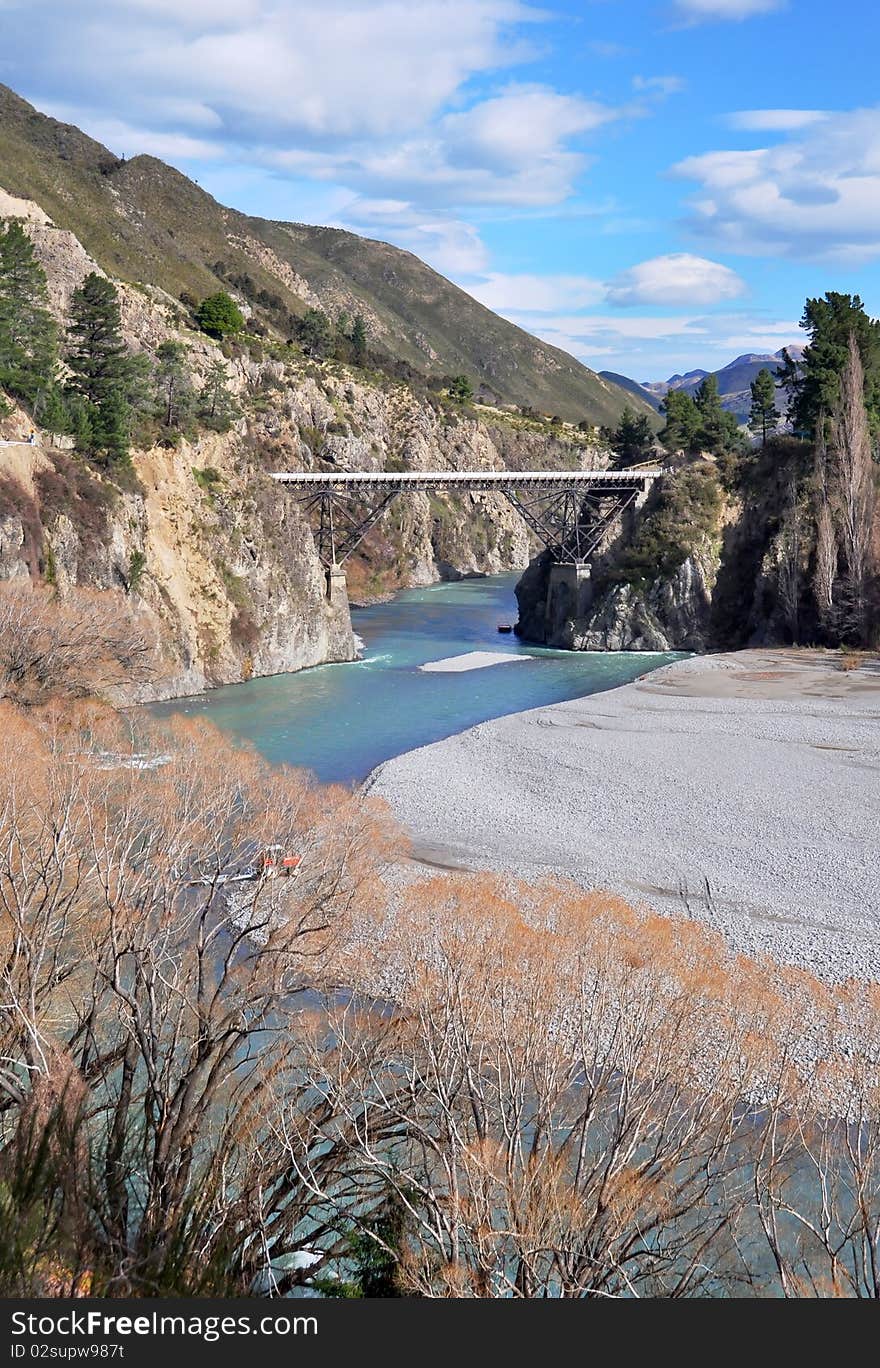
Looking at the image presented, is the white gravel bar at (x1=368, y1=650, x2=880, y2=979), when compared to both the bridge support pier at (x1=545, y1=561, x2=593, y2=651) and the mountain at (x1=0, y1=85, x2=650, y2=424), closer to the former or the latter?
the bridge support pier at (x1=545, y1=561, x2=593, y2=651)

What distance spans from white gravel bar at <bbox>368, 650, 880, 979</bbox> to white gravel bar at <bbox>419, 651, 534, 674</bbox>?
11753 mm

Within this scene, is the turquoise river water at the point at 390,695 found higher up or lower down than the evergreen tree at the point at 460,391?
lower down

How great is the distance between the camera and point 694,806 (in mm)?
31266

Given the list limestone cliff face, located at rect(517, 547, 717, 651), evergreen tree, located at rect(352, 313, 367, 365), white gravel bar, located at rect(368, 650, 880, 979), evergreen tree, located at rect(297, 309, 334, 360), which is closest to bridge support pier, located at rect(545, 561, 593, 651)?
limestone cliff face, located at rect(517, 547, 717, 651)

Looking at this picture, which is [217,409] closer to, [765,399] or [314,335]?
[765,399]

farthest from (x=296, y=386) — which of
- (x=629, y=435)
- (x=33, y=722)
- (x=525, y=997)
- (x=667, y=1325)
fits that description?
(x=667, y=1325)

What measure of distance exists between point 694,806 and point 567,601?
40.1 metres

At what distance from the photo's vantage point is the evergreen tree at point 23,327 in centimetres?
4650

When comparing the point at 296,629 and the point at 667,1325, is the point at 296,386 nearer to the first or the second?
the point at 296,629

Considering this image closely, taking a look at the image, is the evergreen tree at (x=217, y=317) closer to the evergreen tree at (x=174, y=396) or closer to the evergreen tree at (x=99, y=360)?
the evergreen tree at (x=174, y=396)

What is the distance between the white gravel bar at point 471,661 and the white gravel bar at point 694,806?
463 inches

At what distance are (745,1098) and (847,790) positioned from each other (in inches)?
749

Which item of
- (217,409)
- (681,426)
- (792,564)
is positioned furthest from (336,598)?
(681,426)

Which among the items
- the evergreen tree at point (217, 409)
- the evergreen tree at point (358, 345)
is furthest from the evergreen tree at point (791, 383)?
the evergreen tree at point (358, 345)
